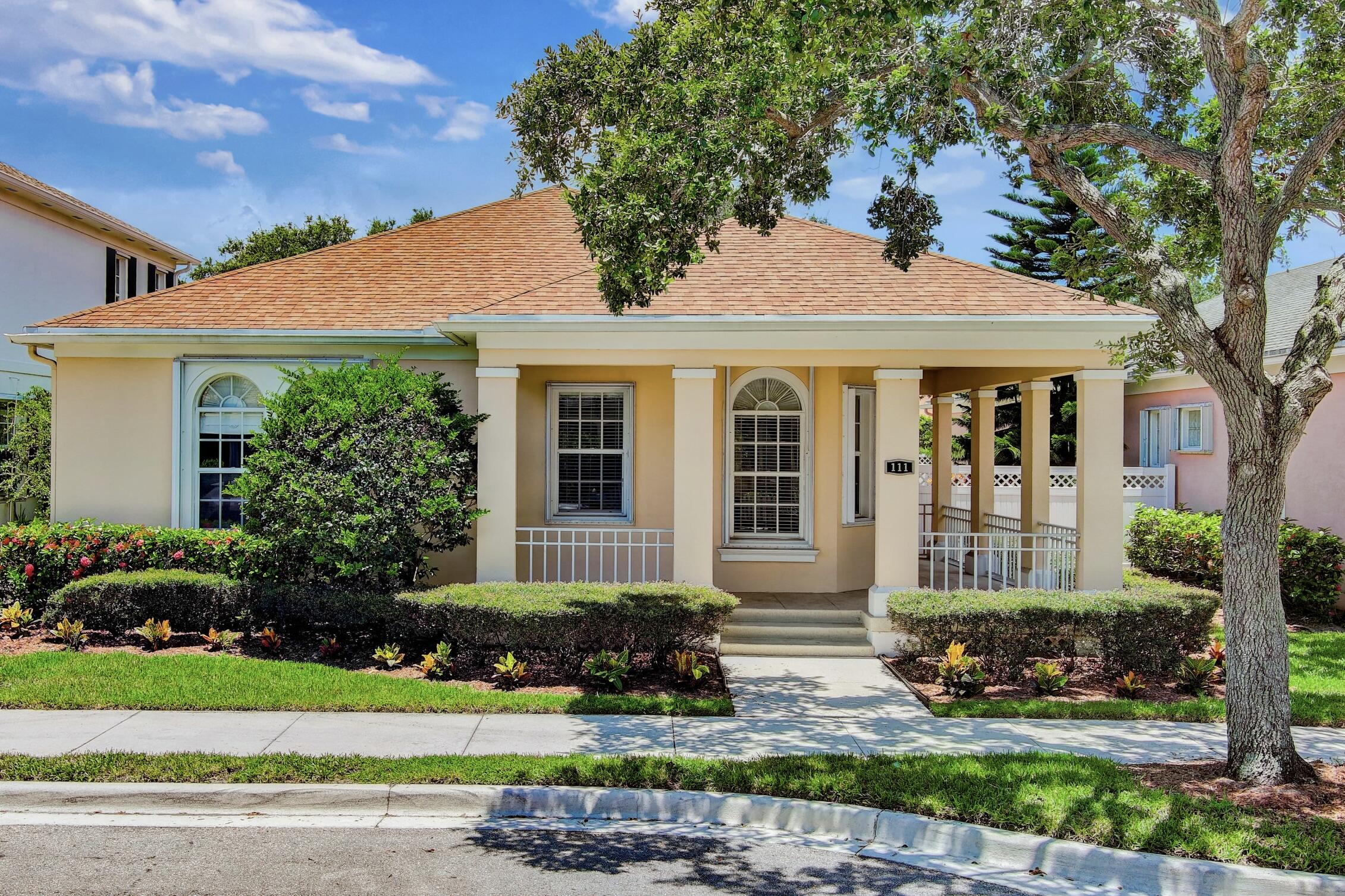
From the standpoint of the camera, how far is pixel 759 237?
12.7m

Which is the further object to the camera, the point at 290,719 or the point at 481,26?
the point at 481,26

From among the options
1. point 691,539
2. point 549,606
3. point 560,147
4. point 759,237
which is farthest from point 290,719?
point 759,237

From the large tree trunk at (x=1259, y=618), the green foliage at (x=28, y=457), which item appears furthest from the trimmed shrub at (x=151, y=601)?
the green foliage at (x=28, y=457)

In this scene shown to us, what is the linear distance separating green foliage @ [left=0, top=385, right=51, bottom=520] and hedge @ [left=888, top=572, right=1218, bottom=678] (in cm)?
1639

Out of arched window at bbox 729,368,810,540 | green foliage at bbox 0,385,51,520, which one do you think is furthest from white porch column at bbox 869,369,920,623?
green foliage at bbox 0,385,51,520

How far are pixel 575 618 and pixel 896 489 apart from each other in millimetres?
3818

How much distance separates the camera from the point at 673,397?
11734mm

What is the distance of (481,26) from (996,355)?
25.8 ft

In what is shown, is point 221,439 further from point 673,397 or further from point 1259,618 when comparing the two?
point 1259,618

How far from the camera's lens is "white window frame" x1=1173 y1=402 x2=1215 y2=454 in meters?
17.6

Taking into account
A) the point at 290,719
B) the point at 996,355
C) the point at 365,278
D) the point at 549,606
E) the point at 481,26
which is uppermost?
the point at 481,26

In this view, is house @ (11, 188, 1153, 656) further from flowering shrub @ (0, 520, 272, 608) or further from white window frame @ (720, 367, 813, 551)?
flowering shrub @ (0, 520, 272, 608)

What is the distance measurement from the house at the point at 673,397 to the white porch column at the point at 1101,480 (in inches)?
1.0

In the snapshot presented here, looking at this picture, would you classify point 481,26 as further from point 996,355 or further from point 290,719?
point 290,719
